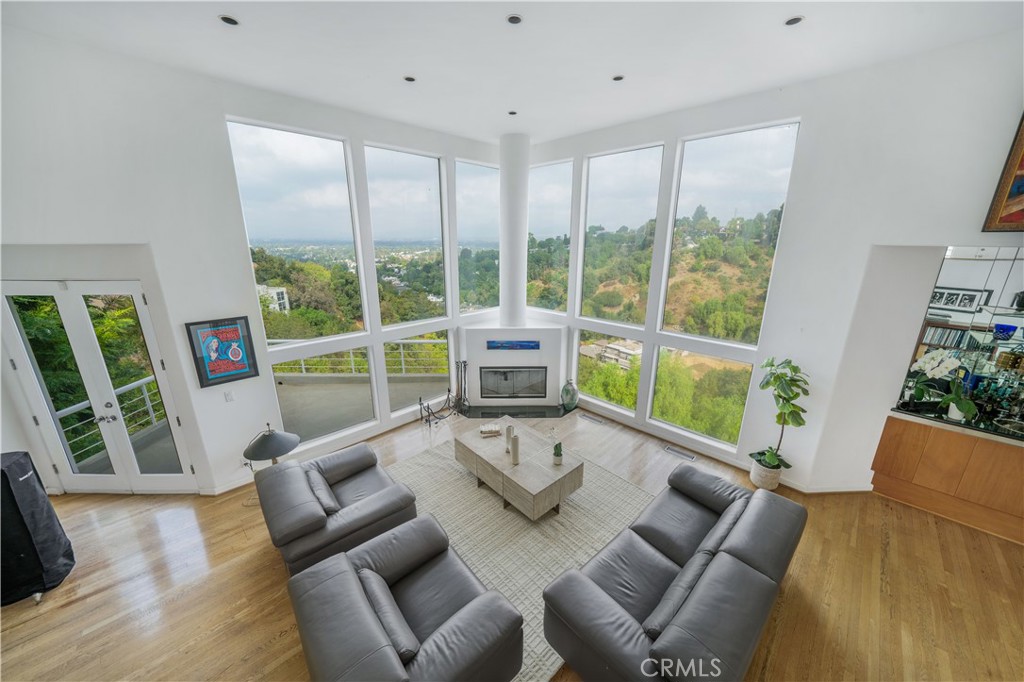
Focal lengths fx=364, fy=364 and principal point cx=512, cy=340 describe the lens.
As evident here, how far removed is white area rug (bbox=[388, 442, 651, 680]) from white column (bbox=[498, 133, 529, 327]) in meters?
2.46

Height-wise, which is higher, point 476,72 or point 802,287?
point 476,72

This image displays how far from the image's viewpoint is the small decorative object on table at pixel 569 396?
5.70 metres

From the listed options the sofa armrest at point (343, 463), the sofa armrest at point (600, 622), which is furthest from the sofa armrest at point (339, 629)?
the sofa armrest at point (343, 463)

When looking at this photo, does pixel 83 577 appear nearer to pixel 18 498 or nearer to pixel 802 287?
pixel 18 498

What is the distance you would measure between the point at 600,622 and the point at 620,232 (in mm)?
4406

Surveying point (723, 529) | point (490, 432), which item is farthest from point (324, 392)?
point (723, 529)

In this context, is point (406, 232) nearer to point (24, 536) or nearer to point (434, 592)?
point (434, 592)

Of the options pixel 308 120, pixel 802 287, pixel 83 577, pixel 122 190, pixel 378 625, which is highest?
pixel 308 120

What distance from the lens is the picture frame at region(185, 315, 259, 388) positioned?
351cm

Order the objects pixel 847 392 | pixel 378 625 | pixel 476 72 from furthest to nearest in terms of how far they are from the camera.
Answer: pixel 847 392, pixel 476 72, pixel 378 625

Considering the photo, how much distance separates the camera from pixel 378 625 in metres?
1.86

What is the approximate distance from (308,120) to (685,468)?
5065 millimetres

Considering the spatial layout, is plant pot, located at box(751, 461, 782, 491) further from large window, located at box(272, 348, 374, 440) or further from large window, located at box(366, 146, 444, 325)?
large window, located at box(272, 348, 374, 440)

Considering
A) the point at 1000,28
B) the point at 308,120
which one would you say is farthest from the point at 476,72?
the point at 1000,28
